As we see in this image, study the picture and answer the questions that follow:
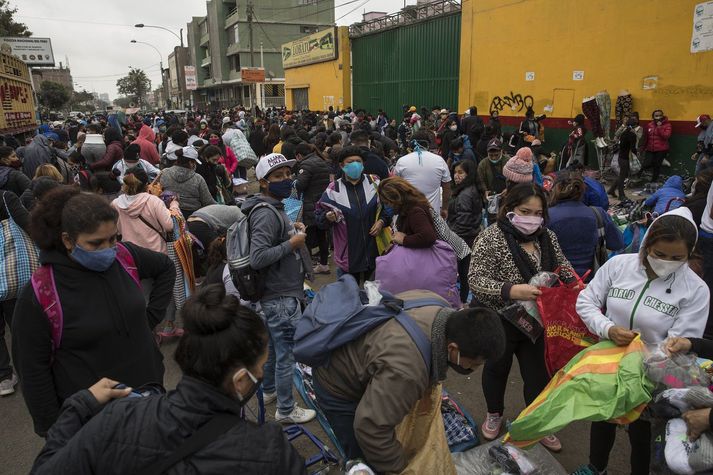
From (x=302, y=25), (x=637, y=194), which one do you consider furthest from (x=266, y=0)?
(x=637, y=194)

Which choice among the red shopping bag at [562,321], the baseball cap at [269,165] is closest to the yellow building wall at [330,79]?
the baseball cap at [269,165]

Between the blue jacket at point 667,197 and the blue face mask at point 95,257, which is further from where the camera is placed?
the blue jacket at point 667,197

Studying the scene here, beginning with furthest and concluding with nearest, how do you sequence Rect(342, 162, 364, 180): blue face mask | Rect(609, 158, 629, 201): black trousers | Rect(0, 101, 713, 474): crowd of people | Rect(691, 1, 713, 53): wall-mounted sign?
Rect(609, 158, 629, 201): black trousers
Rect(691, 1, 713, 53): wall-mounted sign
Rect(342, 162, 364, 180): blue face mask
Rect(0, 101, 713, 474): crowd of people

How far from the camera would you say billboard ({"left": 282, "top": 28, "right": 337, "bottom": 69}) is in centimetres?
2523

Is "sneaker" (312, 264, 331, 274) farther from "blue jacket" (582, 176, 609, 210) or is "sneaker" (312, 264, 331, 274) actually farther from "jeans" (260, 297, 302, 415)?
"blue jacket" (582, 176, 609, 210)

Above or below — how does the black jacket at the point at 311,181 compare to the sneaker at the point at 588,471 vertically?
above

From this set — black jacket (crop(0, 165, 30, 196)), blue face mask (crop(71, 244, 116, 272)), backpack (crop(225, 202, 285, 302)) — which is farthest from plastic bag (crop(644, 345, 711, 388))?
black jacket (crop(0, 165, 30, 196))

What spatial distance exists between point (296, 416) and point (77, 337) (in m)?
1.89

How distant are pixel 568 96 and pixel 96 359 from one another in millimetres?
13488

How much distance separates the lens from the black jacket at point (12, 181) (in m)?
4.97

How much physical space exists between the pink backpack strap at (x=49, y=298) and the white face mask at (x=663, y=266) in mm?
2849

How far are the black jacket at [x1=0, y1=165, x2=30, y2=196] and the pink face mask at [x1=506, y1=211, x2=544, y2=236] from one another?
16.5 ft

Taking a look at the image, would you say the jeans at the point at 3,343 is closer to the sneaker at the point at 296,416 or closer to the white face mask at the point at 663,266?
the sneaker at the point at 296,416

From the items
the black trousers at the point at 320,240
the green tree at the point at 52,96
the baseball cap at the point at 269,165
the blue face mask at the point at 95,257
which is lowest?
the black trousers at the point at 320,240
